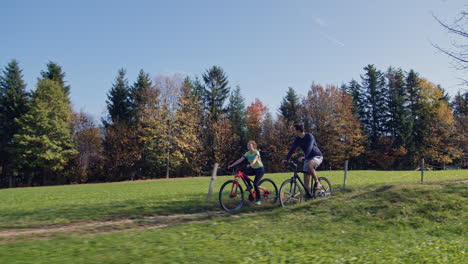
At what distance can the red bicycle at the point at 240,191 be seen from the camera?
9703mm

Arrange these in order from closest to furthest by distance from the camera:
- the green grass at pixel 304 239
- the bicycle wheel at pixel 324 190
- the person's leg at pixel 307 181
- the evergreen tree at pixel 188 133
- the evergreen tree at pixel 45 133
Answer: the green grass at pixel 304 239 → the person's leg at pixel 307 181 → the bicycle wheel at pixel 324 190 → the evergreen tree at pixel 45 133 → the evergreen tree at pixel 188 133

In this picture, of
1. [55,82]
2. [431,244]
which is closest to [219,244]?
[431,244]

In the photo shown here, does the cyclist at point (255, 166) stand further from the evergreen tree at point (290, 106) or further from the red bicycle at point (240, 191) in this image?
the evergreen tree at point (290, 106)

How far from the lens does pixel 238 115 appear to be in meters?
56.9

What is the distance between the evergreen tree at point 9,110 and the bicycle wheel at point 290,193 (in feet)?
146

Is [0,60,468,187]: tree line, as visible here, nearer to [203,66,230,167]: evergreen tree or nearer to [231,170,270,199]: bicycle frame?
[203,66,230,167]: evergreen tree

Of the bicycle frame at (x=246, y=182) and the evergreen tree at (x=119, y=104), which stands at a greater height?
the evergreen tree at (x=119, y=104)

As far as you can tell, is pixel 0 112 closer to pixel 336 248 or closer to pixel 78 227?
pixel 78 227

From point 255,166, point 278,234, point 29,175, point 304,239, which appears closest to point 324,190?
point 255,166

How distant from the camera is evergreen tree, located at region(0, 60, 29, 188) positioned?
4259 cm

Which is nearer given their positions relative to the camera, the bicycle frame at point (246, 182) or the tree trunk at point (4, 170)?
the bicycle frame at point (246, 182)

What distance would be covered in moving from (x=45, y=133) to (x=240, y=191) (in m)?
41.2

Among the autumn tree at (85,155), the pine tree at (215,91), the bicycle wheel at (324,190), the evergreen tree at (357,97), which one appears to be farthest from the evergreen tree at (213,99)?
the bicycle wheel at (324,190)

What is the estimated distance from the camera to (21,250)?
515 cm
